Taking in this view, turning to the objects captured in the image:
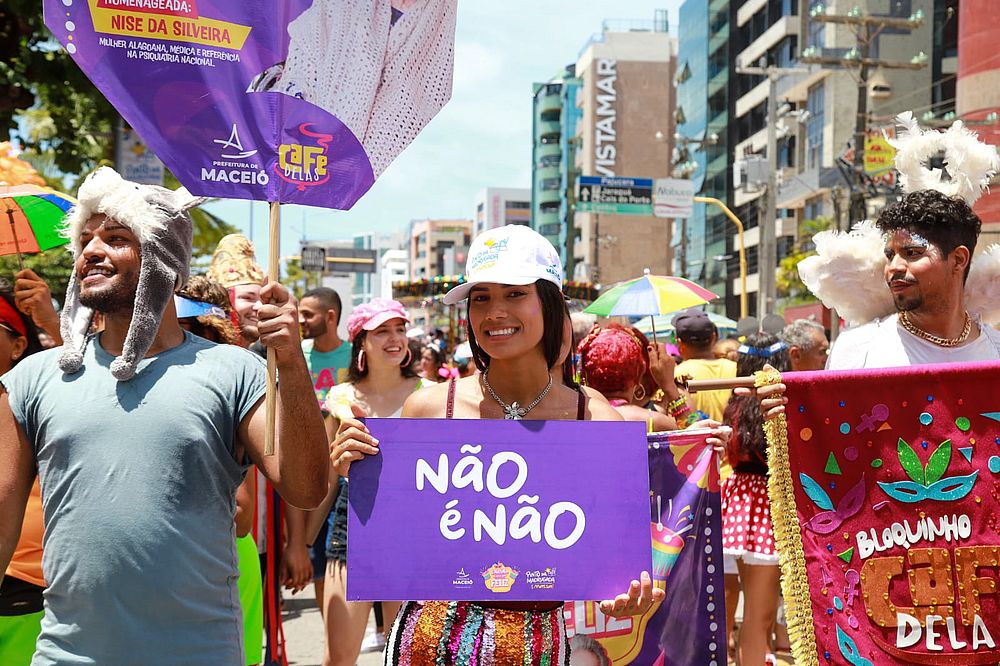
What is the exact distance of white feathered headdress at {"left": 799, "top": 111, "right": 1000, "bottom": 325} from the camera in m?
3.80

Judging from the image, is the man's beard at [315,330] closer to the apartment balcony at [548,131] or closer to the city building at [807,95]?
the city building at [807,95]

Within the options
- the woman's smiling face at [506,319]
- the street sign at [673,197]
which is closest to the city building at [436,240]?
the street sign at [673,197]

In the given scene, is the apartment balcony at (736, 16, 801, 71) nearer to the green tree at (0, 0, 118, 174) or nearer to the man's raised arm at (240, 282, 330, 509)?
the green tree at (0, 0, 118, 174)

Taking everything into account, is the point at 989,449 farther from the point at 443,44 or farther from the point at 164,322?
the point at 164,322

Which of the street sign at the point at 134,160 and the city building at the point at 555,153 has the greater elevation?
the city building at the point at 555,153

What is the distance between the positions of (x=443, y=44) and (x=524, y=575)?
1497mm

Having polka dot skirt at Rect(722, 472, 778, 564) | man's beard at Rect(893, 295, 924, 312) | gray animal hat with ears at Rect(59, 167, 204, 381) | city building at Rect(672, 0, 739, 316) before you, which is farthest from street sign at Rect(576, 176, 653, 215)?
city building at Rect(672, 0, 739, 316)

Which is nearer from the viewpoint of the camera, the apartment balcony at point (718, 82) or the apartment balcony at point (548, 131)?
the apartment balcony at point (718, 82)

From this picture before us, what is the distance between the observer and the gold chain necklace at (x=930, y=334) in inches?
144

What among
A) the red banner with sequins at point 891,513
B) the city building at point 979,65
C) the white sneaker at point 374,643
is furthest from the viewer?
the city building at point 979,65

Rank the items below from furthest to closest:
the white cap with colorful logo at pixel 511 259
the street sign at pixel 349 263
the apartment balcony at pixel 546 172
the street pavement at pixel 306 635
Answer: the apartment balcony at pixel 546 172, the street sign at pixel 349 263, the street pavement at pixel 306 635, the white cap with colorful logo at pixel 511 259

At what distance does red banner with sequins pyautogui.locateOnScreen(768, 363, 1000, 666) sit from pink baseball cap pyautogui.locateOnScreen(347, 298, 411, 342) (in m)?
3.00

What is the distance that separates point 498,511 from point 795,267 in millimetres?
41095

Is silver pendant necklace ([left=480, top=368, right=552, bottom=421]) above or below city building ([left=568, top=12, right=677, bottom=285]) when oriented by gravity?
below
